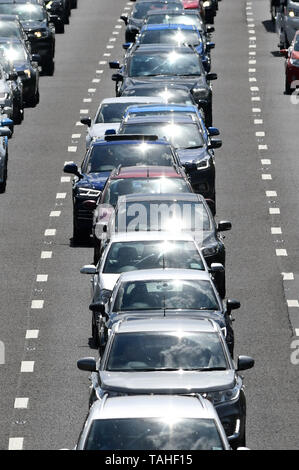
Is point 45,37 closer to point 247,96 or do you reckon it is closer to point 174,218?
point 247,96

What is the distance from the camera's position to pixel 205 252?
25.8m

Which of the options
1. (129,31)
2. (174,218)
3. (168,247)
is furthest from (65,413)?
(129,31)

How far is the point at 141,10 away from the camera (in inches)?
2100

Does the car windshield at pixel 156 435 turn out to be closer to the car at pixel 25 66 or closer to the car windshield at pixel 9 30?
the car at pixel 25 66

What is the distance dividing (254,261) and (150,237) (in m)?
4.50

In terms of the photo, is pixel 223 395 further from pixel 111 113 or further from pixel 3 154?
pixel 111 113

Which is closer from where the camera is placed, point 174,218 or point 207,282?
point 207,282

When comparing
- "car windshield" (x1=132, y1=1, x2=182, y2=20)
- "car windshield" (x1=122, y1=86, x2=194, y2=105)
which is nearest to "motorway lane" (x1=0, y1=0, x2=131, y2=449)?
"car windshield" (x1=122, y1=86, x2=194, y2=105)

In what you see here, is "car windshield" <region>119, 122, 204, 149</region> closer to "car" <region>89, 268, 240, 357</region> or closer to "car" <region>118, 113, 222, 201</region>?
"car" <region>118, 113, 222, 201</region>

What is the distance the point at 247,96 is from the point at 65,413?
84.5 ft

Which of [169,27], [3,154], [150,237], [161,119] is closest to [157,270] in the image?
[150,237]

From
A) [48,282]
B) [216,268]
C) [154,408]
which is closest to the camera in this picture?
[154,408]

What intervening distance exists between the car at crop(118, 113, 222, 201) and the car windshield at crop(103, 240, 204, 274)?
754cm

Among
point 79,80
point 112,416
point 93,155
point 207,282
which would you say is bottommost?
point 79,80
